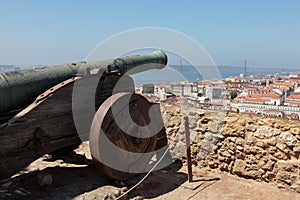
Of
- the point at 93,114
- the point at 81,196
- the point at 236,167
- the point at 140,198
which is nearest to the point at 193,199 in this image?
the point at 140,198

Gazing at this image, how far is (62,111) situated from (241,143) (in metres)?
2.56

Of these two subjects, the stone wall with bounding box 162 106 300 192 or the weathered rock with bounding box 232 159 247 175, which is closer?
the stone wall with bounding box 162 106 300 192

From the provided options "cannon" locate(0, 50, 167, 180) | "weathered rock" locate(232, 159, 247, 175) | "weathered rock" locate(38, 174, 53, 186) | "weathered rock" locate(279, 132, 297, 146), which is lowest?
"weathered rock" locate(232, 159, 247, 175)

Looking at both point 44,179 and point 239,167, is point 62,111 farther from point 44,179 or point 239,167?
point 239,167

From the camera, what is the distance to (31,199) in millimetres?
3529

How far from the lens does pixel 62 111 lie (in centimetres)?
379

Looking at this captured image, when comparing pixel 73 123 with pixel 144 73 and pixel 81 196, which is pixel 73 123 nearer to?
pixel 81 196

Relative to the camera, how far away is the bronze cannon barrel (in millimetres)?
3285

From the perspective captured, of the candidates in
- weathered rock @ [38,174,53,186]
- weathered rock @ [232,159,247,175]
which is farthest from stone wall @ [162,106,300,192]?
weathered rock @ [38,174,53,186]

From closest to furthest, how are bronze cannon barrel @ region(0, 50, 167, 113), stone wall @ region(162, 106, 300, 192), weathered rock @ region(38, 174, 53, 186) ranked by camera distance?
bronze cannon barrel @ region(0, 50, 167, 113), weathered rock @ region(38, 174, 53, 186), stone wall @ region(162, 106, 300, 192)

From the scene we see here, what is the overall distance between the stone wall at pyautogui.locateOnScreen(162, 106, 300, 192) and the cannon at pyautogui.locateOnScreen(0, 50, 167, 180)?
2.35 ft

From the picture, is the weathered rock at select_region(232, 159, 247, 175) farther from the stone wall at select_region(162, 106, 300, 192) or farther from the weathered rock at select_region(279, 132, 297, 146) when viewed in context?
the weathered rock at select_region(279, 132, 297, 146)

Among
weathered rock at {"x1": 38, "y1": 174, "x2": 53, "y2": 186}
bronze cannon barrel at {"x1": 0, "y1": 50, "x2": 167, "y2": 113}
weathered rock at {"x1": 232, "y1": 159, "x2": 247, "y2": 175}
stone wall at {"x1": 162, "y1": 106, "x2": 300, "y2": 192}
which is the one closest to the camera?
bronze cannon barrel at {"x1": 0, "y1": 50, "x2": 167, "y2": 113}

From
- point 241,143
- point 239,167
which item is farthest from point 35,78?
point 239,167
